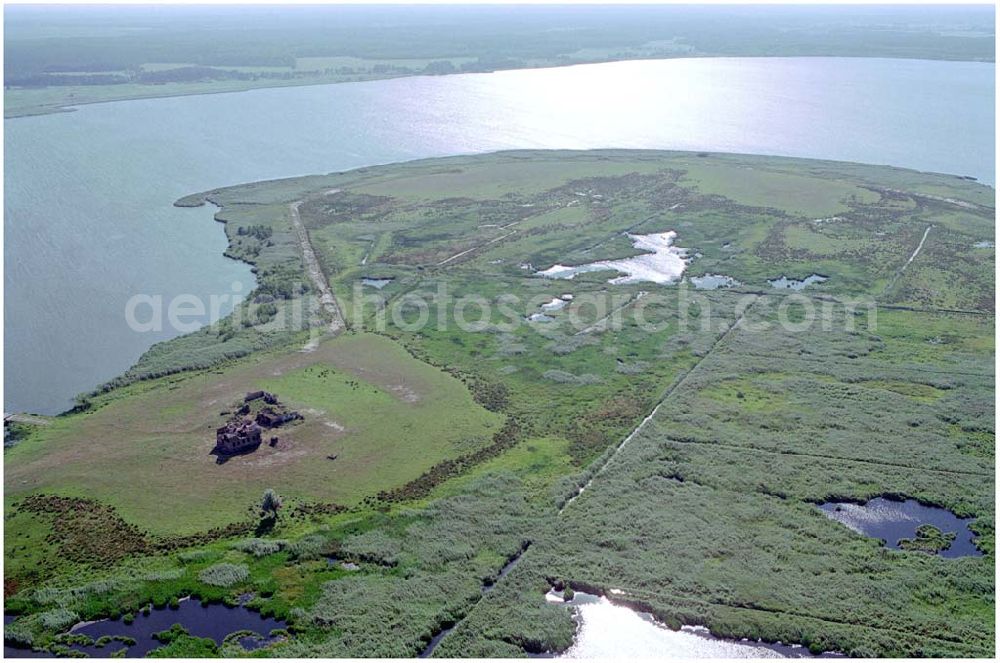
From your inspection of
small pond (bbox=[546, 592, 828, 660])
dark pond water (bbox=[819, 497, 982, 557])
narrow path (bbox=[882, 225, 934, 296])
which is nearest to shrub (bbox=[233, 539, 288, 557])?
small pond (bbox=[546, 592, 828, 660])

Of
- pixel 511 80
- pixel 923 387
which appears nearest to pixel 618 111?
pixel 511 80

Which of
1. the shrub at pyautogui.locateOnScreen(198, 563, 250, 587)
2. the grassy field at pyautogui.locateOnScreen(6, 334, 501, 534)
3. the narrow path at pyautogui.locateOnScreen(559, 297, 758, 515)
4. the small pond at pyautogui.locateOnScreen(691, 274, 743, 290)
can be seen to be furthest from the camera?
the small pond at pyautogui.locateOnScreen(691, 274, 743, 290)

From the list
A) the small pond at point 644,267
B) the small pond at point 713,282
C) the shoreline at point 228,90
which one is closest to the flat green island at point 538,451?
the small pond at point 713,282

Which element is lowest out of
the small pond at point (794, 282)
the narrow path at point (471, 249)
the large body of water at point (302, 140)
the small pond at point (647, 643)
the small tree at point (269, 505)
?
the small pond at point (647, 643)

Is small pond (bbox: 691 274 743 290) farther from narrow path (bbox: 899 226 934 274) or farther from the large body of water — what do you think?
the large body of water

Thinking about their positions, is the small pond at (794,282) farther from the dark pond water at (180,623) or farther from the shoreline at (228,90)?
the shoreline at (228,90)

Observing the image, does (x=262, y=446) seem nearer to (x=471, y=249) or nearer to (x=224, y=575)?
(x=224, y=575)

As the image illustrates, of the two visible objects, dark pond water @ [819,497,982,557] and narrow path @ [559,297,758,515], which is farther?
narrow path @ [559,297,758,515]
